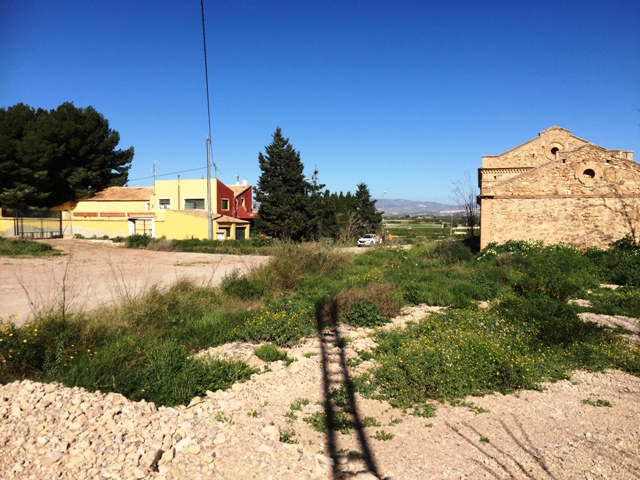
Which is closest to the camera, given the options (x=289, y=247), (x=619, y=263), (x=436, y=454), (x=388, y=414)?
(x=436, y=454)

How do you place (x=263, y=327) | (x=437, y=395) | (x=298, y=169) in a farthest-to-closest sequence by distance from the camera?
(x=298, y=169) → (x=263, y=327) → (x=437, y=395)

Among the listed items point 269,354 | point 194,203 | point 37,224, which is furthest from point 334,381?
point 194,203

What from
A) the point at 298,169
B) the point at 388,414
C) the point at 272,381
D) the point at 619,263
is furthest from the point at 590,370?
the point at 298,169

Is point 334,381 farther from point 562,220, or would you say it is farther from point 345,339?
point 562,220

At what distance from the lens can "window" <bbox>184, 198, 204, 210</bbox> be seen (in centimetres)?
4222

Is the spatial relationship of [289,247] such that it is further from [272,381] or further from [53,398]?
[53,398]

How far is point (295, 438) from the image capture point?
15.9 feet

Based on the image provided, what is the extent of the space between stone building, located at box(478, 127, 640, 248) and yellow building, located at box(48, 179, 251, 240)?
2403 cm

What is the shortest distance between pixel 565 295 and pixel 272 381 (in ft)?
31.1

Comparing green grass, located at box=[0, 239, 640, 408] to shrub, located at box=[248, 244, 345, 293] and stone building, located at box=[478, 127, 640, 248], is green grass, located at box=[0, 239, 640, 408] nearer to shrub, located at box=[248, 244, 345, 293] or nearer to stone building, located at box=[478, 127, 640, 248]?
shrub, located at box=[248, 244, 345, 293]

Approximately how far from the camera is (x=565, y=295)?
12.1 m

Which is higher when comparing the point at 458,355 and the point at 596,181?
the point at 596,181

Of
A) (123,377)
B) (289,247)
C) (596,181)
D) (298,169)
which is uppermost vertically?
(298,169)

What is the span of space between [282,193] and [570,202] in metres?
26.1
